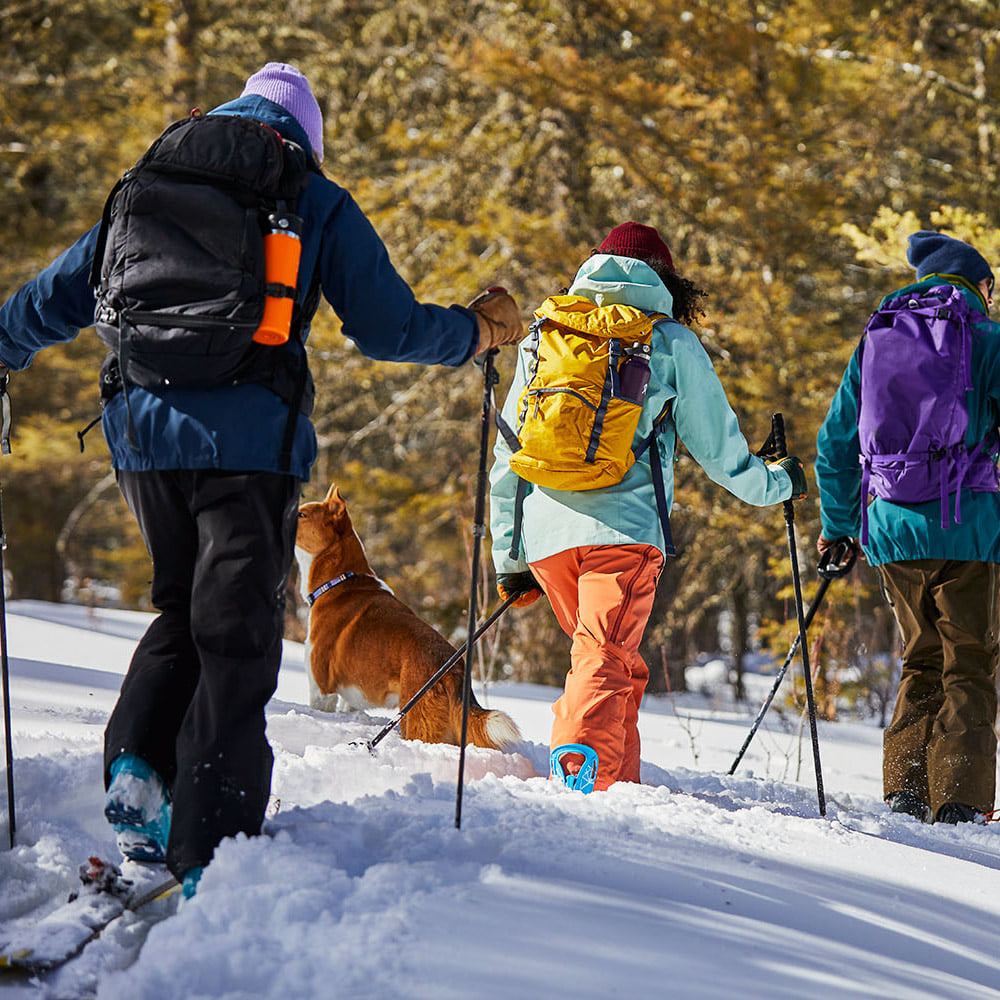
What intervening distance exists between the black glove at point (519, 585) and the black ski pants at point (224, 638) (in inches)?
69.8

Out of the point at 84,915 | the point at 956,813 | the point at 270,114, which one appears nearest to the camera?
the point at 84,915

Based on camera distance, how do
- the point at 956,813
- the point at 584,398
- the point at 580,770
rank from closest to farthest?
the point at 580,770 → the point at 584,398 → the point at 956,813

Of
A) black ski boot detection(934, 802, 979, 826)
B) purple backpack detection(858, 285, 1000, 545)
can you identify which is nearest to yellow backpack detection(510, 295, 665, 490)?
purple backpack detection(858, 285, 1000, 545)

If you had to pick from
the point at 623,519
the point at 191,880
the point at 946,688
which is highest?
the point at 623,519

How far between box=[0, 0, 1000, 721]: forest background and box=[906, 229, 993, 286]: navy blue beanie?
10.2 feet

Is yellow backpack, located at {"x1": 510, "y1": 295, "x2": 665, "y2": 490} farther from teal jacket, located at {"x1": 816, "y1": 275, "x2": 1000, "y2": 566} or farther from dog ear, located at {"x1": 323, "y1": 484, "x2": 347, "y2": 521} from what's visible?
dog ear, located at {"x1": 323, "y1": 484, "x2": 347, "y2": 521}

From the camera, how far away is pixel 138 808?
8.10 feet

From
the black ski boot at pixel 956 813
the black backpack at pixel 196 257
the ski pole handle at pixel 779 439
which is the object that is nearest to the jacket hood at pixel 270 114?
the black backpack at pixel 196 257

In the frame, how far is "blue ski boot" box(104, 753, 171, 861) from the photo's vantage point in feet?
8.10

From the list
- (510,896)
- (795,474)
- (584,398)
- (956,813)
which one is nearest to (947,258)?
(795,474)

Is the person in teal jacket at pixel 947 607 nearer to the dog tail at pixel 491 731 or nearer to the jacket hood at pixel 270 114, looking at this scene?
the dog tail at pixel 491 731

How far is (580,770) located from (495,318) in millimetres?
1579

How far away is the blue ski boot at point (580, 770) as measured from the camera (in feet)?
11.2

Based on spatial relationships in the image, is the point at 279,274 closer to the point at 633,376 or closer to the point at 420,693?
the point at 633,376
